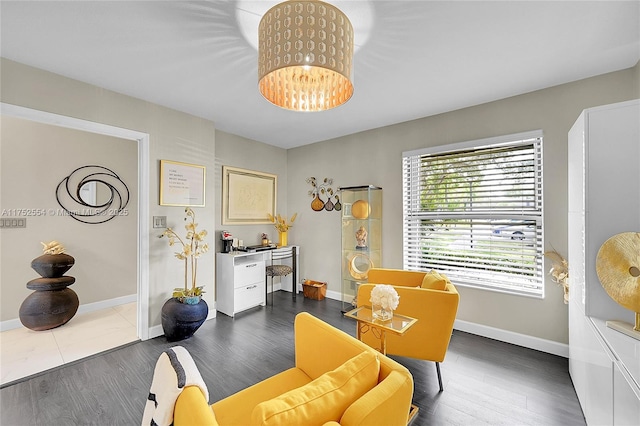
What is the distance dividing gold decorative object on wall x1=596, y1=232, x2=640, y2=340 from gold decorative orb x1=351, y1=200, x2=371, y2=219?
2359 millimetres

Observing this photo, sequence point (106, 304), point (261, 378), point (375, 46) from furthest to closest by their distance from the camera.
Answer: point (106, 304) < point (261, 378) < point (375, 46)

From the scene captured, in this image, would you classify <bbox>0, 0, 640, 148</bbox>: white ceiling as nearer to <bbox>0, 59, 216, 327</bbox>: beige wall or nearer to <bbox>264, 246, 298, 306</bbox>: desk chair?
<bbox>0, 59, 216, 327</bbox>: beige wall

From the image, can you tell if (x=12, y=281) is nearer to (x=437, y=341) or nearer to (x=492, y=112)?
(x=437, y=341)

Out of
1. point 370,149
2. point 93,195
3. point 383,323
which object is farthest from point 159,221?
point 370,149

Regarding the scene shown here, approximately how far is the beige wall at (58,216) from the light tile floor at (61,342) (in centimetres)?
45

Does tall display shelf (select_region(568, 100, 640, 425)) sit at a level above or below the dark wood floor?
above

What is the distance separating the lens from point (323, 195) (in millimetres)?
4371

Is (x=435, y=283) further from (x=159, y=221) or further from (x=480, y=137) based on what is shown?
(x=159, y=221)

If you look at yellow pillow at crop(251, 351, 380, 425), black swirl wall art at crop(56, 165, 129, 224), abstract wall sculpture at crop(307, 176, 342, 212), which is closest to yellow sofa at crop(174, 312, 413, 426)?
yellow pillow at crop(251, 351, 380, 425)

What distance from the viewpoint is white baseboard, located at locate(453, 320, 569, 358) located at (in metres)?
2.48

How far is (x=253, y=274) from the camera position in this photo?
3732mm

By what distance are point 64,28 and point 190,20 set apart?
2.86 ft

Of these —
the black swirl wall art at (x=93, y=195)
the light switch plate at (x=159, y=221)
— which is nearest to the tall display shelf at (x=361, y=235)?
the light switch plate at (x=159, y=221)

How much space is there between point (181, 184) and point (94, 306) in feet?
7.53
